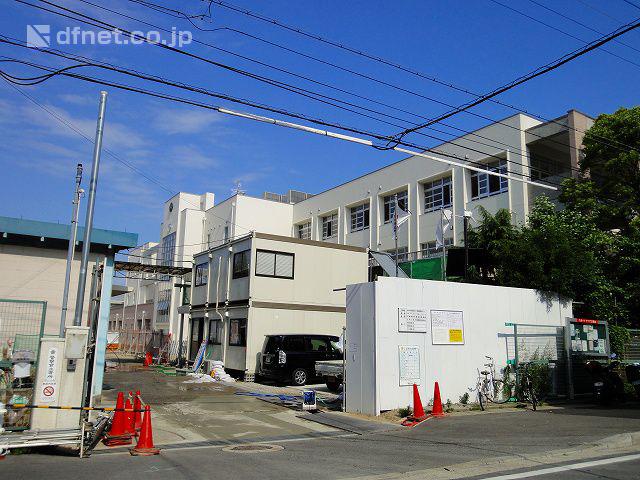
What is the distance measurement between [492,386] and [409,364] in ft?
10.6

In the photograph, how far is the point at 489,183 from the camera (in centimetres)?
3097

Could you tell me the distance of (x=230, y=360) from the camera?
24688 mm

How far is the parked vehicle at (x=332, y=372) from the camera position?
58.2 ft

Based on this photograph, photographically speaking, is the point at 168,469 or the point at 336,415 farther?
the point at 336,415

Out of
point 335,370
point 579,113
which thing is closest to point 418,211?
point 579,113

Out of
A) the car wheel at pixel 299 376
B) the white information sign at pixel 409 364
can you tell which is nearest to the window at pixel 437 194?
the car wheel at pixel 299 376

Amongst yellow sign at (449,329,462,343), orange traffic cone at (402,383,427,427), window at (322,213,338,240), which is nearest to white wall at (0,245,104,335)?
orange traffic cone at (402,383,427,427)

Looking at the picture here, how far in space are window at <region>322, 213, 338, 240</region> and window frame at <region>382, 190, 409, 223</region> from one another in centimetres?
674

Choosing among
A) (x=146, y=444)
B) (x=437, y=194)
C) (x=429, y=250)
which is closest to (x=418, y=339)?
(x=146, y=444)

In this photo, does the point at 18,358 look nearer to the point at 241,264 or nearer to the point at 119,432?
the point at 119,432

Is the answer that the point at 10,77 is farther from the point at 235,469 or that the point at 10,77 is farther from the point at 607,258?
the point at 607,258

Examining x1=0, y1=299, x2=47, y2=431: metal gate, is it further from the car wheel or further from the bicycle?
the bicycle

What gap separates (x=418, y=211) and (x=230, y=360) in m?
17.4

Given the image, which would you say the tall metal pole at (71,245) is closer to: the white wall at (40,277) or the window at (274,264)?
the white wall at (40,277)
